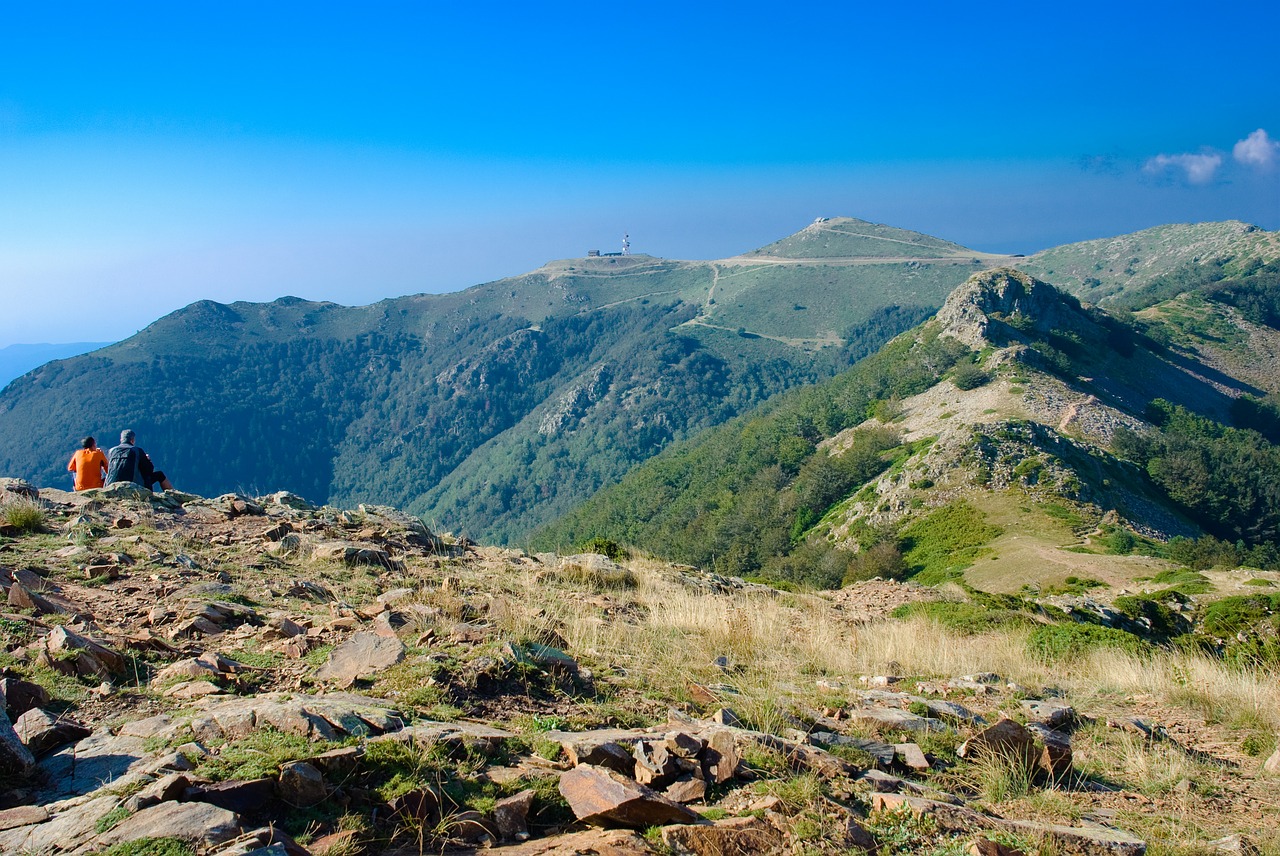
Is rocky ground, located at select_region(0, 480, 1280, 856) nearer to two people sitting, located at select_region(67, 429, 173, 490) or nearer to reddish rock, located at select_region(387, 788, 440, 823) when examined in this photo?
reddish rock, located at select_region(387, 788, 440, 823)

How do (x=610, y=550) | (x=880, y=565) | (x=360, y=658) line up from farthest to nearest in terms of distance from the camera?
(x=880, y=565), (x=610, y=550), (x=360, y=658)

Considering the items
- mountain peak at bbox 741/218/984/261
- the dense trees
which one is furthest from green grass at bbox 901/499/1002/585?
mountain peak at bbox 741/218/984/261

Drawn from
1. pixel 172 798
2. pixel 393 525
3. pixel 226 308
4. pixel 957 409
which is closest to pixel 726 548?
pixel 957 409

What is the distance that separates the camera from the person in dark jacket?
37.6 feet

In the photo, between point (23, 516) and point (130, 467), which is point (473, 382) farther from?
point (23, 516)

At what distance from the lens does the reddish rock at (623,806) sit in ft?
10.7

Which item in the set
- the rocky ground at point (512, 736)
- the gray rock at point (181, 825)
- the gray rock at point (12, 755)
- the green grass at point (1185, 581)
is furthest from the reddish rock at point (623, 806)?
the green grass at point (1185, 581)

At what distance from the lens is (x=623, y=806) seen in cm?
325

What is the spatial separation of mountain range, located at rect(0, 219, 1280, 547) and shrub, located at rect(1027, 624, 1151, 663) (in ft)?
243

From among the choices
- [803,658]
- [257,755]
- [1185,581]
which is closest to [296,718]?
[257,755]

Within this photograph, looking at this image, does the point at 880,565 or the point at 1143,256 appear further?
the point at 1143,256

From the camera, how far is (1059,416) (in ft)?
125

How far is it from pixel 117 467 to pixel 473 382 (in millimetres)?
147812

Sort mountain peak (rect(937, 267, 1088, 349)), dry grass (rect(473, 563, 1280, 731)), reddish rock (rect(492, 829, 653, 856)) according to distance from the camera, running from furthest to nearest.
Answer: mountain peak (rect(937, 267, 1088, 349))
dry grass (rect(473, 563, 1280, 731))
reddish rock (rect(492, 829, 653, 856))
